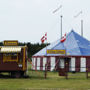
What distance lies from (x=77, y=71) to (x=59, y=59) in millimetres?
2830

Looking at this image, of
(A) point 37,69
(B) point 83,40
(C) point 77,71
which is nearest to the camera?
(C) point 77,71

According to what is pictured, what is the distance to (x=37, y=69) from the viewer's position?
125 ft

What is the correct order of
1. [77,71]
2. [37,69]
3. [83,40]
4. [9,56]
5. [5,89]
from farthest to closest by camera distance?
[83,40] < [37,69] < [77,71] < [9,56] < [5,89]

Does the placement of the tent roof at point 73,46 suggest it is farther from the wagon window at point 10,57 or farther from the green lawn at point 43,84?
the green lawn at point 43,84

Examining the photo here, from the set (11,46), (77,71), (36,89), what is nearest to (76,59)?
(77,71)

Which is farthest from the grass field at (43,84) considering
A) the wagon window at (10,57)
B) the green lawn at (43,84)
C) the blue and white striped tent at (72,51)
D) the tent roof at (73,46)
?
the tent roof at (73,46)

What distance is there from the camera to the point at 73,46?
3844 cm

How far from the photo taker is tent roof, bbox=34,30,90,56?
36806mm

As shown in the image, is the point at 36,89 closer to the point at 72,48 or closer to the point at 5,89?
the point at 5,89

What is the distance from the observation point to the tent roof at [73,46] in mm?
36806

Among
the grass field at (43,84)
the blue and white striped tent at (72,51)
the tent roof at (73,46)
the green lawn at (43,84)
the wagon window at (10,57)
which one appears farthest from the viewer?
the tent roof at (73,46)

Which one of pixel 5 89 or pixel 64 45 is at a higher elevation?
pixel 64 45

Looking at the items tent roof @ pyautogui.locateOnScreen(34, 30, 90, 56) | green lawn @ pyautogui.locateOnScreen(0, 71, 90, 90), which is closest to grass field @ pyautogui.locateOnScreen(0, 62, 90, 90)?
green lawn @ pyautogui.locateOnScreen(0, 71, 90, 90)

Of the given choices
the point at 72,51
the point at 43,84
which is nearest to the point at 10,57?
the point at 43,84
